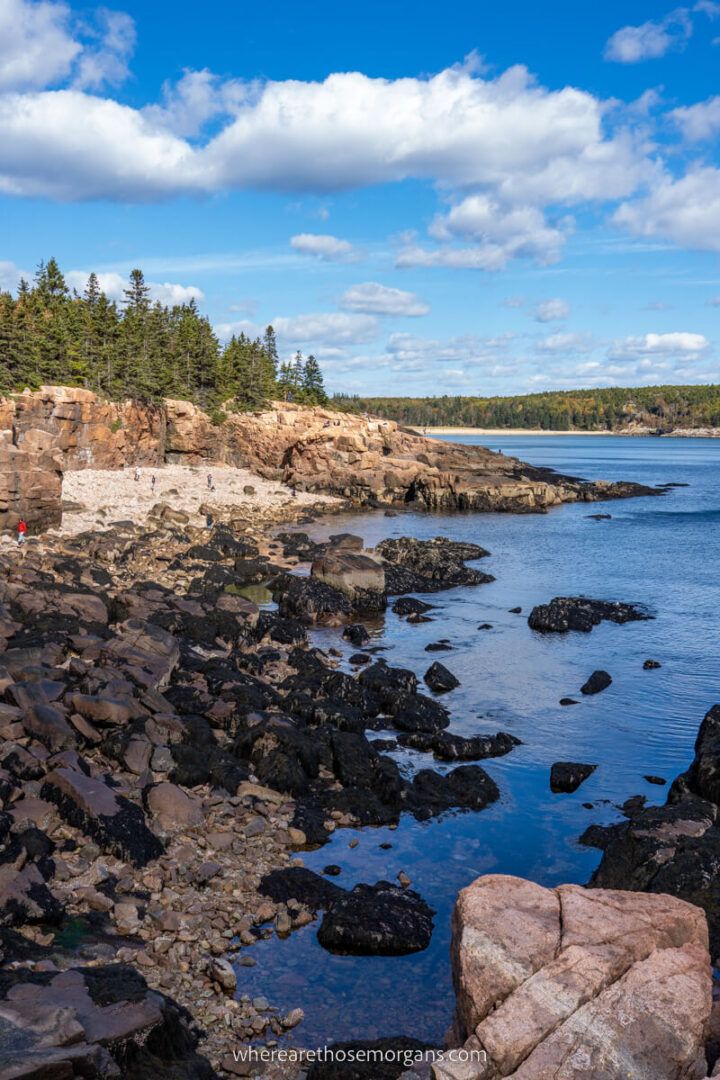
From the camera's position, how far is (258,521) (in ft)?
209

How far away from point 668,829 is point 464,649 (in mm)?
17028

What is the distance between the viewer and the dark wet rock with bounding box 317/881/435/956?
13.3m

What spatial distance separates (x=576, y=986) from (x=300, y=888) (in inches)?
305

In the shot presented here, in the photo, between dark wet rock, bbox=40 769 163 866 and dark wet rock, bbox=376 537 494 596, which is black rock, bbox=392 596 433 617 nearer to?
dark wet rock, bbox=376 537 494 596

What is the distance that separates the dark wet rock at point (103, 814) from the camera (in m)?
14.5

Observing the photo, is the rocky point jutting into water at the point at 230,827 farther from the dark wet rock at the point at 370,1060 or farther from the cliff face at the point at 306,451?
the cliff face at the point at 306,451

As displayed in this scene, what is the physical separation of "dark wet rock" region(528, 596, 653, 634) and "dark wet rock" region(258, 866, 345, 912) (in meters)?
22.9

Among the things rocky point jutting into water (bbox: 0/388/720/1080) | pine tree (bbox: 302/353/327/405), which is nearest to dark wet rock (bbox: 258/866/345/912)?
rocky point jutting into water (bbox: 0/388/720/1080)

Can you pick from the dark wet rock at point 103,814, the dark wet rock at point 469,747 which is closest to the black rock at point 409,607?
the dark wet rock at point 469,747

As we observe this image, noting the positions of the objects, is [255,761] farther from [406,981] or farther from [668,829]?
[668,829]

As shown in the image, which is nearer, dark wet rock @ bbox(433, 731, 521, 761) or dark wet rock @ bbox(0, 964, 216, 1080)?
dark wet rock @ bbox(0, 964, 216, 1080)

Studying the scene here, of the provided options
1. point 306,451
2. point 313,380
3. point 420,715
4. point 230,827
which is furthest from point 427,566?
point 313,380

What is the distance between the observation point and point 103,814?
14.9 meters

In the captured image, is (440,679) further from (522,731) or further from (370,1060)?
(370,1060)
